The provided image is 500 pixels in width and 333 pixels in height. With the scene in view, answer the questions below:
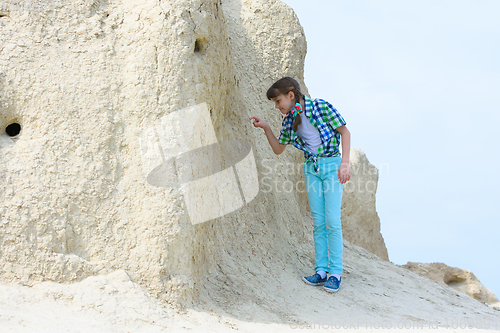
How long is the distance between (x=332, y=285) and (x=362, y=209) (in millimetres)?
4614

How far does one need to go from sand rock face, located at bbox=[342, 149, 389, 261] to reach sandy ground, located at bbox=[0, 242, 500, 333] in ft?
11.5

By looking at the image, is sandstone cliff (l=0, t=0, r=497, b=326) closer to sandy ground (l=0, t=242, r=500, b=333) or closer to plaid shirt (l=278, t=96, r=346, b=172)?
sandy ground (l=0, t=242, r=500, b=333)

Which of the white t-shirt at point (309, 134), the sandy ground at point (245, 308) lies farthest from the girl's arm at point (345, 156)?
the sandy ground at point (245, 308)

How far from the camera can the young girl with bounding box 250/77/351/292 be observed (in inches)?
150

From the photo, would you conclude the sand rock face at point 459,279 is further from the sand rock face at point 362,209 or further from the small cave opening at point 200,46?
the small cave opening at point 200,46

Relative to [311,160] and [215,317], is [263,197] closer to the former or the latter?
[311,160]

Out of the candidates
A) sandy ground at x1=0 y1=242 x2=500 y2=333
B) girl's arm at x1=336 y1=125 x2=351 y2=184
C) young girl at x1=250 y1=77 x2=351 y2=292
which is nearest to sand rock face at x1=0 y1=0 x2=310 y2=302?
sandy ground at x1=0 y1=242 x2=500 y2=333

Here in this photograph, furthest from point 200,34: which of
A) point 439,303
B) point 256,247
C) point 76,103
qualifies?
point 439,303

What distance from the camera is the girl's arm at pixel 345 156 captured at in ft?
12.2

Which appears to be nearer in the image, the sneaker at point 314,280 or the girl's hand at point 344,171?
the girl's hand at point 344,171

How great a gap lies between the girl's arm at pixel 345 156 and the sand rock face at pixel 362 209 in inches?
172

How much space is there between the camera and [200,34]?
10.9ft

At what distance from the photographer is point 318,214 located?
3943 millimetres

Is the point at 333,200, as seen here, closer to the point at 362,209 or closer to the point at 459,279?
the point at 362,209
